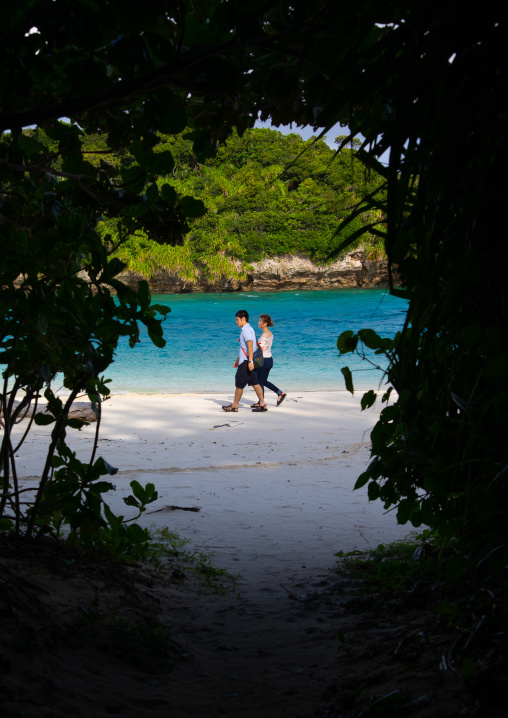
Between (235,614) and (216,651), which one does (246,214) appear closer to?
(235,614)

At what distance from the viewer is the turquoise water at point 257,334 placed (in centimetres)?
1873

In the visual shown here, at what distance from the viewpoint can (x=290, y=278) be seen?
49625 mm

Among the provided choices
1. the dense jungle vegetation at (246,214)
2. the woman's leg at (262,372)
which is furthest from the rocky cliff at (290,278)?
the woman's leg at (262,372)

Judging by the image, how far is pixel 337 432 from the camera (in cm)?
879

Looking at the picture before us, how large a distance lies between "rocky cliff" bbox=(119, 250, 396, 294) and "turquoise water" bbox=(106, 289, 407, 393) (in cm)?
103

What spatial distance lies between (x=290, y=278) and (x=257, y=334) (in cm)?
1632

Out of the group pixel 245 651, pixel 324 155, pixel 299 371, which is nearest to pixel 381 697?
pixel 245 651

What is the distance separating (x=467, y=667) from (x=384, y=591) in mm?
1214

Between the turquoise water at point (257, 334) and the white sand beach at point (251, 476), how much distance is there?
1.34 meters

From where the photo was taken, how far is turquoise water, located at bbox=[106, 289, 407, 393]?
61.5 feet

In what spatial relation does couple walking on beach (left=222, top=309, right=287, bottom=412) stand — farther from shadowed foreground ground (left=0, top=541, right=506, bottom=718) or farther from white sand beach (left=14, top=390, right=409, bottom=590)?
shadowed foreground ground (left=0, top=541, right=506, bottom=718)

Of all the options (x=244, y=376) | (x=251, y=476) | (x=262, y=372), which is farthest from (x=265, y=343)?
(x=251, y=476)

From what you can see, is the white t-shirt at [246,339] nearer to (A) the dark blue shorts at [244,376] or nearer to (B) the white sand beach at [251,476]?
(A) the dark blue shorts at [244,376]

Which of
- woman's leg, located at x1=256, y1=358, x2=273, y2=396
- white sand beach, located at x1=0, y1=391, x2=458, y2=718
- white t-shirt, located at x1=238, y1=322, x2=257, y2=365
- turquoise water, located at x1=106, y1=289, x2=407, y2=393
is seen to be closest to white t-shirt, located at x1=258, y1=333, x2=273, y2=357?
woman's leg, located at x1=256, y1=358, x2=273, y2=396
